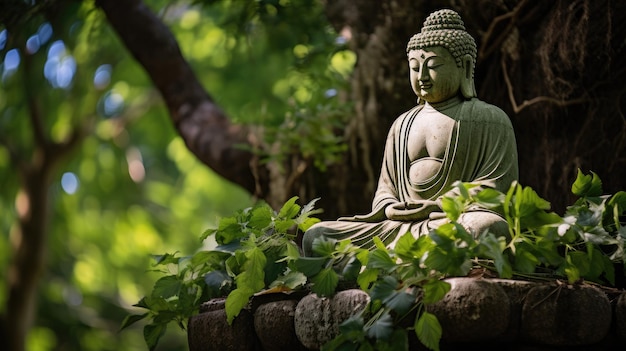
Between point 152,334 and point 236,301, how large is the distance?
1.99ft

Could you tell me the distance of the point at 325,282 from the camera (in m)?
4.53

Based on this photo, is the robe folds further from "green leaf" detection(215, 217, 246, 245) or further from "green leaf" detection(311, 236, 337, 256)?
"green leaf" detection(215, 217, 246, 245)

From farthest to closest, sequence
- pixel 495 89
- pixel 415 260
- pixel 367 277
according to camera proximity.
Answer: pixel 495 89
pixel 367 277
pixel 415 260

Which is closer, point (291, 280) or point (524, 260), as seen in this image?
point (524, 260)

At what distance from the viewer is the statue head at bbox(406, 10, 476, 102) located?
522cm

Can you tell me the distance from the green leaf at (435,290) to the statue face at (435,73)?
4.54 ft

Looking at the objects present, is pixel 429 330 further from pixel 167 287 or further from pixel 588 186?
pixel 167 287

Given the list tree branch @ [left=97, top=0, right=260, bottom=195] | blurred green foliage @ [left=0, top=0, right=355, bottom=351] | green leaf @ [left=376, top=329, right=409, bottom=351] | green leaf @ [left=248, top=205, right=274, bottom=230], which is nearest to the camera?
green leaf @ [left=376, top=329, right=409, bottom=351]

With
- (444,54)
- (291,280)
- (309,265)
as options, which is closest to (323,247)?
(309,265)

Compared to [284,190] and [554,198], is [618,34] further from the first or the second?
[284,190]

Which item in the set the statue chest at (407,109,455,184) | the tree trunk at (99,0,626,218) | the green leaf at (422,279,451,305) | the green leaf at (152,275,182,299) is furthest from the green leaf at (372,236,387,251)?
the tree trunk at (99,0,626,218)

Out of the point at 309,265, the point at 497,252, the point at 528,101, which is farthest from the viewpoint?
the point at 528,101

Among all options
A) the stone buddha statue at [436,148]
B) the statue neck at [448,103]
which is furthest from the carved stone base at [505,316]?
the statue neck at [448,103]

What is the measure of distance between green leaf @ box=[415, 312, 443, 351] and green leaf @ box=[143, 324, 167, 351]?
154 cm
